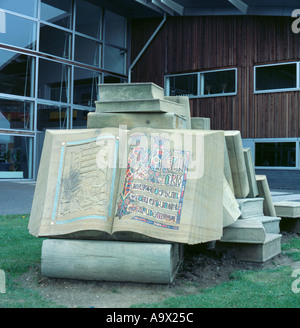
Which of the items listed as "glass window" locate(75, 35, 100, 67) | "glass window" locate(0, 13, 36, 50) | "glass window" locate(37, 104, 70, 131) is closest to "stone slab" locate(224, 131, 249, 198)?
"glass window" locate(37, 104, 70, 131)

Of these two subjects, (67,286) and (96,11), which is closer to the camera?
(67,286)

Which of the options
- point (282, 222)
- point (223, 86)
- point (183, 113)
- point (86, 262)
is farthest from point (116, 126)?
point (223, 86)

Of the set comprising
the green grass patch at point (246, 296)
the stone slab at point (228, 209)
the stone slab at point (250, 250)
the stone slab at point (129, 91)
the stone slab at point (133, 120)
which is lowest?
the green grass patch at point (246, 296)

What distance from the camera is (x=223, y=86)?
17938 mm

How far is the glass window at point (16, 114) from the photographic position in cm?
1544

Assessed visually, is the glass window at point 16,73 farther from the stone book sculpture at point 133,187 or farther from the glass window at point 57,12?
the stone book sculpture at point 133,187

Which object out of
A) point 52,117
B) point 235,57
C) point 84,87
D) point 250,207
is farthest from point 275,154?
point 250,207

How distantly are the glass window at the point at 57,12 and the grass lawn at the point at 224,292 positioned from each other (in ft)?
46.4

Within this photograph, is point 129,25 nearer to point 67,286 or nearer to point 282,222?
point 282,222

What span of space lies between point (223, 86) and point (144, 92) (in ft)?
47.5

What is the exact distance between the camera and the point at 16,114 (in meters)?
15.9

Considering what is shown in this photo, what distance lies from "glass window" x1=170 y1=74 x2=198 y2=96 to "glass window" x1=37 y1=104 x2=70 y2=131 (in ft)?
16.0

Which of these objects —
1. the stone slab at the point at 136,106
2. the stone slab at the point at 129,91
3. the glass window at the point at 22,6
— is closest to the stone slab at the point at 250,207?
the stone slab at the point at 136,106

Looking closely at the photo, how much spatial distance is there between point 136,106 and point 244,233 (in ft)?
5.43
